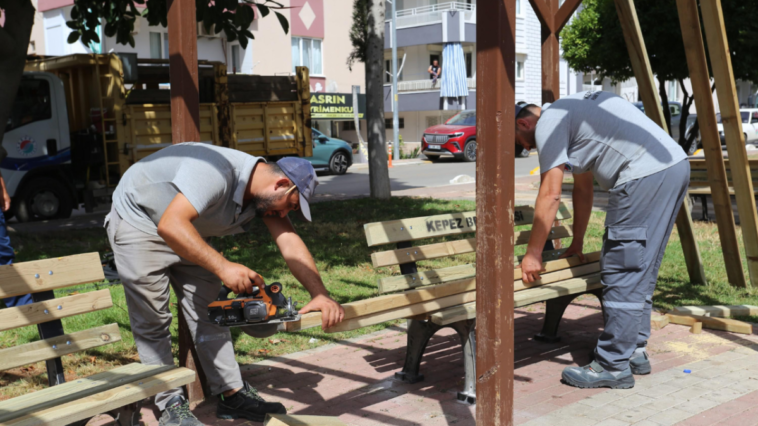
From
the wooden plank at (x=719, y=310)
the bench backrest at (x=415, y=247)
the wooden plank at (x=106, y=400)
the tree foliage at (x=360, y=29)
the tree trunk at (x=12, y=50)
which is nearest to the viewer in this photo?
the wooden plank at (x=106, y=400)

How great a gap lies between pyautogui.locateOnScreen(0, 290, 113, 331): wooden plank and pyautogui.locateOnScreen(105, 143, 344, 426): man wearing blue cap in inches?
6.4

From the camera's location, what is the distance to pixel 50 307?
3.48m

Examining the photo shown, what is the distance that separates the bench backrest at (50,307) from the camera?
3.33 m

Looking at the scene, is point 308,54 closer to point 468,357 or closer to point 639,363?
point 639,363

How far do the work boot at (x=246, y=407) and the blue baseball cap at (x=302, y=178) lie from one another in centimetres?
111

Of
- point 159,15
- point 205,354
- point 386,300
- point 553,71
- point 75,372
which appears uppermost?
point 159,15

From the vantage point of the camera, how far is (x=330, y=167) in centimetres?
2236

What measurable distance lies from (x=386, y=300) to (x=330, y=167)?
733 inches

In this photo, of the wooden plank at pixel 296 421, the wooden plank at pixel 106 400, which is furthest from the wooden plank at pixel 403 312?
the wooden plank at pixel 106 400

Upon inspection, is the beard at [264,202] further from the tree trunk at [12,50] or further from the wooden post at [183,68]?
the tree trunk at [12,50]

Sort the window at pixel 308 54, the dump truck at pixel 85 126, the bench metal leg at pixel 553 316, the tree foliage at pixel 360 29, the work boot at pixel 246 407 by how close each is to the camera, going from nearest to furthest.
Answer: the work boot at pixel 246 407 < the bench metal leg at pixel 553 316 < the dump truck at pixel 85 126 < the tree foliage at pixel 360 29 < the window at pixel 308 54

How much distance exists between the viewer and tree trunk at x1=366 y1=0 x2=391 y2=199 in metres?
12.4

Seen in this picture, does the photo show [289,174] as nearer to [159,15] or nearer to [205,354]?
[205,354]

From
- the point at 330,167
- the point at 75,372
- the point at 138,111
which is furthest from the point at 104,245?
the point at 330,167
